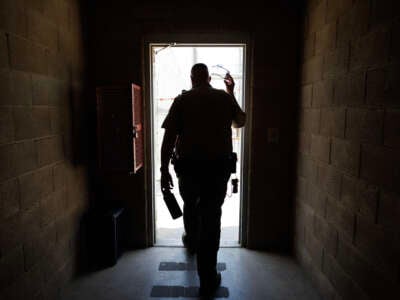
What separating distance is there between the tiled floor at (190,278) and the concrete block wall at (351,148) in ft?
0.59

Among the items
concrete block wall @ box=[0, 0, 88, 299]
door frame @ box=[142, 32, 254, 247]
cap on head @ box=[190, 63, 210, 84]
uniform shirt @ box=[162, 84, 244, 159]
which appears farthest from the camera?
door frame @ box=[142, 32, 254, 247]

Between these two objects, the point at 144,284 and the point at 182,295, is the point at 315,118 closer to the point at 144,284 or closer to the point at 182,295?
the point at 182,295

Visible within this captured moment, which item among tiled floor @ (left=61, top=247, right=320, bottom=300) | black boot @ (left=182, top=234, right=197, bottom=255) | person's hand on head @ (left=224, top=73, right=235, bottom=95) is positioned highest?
person's hand on head @ (left=224, top=73, right=235, bottom=95)

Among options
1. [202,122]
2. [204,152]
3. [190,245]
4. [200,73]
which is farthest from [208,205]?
[200,73]

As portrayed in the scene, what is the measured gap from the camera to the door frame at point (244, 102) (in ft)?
8.54

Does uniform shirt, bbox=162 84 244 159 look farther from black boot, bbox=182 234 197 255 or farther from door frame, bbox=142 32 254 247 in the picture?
black boot, bbox=182 234 197 255

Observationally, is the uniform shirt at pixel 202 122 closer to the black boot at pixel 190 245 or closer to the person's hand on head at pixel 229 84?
the person's hand on head at pixel 229 84

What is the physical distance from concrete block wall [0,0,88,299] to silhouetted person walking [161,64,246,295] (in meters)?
0.74

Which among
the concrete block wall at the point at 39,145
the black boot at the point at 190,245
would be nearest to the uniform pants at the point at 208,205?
the black boot at the point at 190,245

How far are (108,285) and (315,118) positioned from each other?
6.27 ft

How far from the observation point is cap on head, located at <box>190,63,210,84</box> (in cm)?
215

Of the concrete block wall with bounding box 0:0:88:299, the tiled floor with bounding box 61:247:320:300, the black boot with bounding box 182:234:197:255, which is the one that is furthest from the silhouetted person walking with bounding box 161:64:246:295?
the concrete block wall with bounding box 0:0:88:299

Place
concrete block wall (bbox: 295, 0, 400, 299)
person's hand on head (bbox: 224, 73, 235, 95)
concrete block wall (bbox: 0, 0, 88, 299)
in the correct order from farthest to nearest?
person's hand on head (bbox: 224, 73, 235, 95) < concrete block wall (bbox: 0, 0, 88, 299) < concrete block wall (bbox: 295, 0, 400, 299)

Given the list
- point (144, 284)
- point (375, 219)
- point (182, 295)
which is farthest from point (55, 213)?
point (375, 219)
